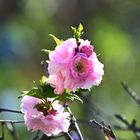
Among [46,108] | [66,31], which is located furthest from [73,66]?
[66,31]

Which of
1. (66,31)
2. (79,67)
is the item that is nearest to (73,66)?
(79,67)

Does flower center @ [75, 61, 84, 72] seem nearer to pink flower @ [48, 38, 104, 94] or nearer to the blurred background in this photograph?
pink flower @ [48, 38, 104, 94]

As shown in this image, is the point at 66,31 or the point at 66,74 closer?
the point at 66,74

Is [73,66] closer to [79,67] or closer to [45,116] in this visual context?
[79,67]

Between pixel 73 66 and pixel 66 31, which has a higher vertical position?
pixel 66 31

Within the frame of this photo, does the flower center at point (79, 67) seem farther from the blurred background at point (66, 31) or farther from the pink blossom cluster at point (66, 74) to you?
the blurred background at point (66, 31)

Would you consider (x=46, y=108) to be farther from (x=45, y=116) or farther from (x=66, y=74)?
(x=66, y=74)

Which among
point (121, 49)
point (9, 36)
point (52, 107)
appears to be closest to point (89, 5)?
point (121, 49)

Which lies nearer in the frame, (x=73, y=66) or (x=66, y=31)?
(x=73, y=66)
